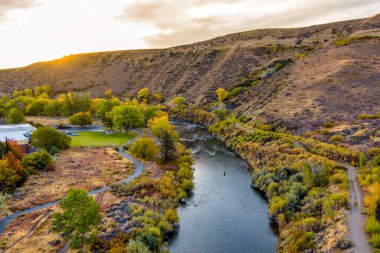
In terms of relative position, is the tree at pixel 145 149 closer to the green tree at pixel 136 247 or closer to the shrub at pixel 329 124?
the green tree at pixel 136 247

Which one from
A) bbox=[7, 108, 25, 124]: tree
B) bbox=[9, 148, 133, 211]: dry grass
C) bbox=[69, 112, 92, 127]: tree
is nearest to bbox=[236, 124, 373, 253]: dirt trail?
bbox=[9, 148, 133, 211]: dry grass

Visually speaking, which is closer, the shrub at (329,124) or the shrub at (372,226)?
the shrub at (372,226)

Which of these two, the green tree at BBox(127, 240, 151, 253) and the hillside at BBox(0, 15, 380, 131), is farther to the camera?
the hillside at BBox(0, 15, 380, 131)

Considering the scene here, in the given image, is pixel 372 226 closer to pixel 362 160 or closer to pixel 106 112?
pixel 362 160

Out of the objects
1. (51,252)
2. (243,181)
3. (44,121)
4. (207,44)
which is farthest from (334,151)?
(207,44)

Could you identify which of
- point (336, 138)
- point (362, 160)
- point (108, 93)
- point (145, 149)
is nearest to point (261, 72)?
point (336, 138)

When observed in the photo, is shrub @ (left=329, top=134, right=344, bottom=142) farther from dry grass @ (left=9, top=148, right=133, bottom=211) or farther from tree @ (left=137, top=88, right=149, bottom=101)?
tree @ (left=137, top=88, right=149, bottom=101)

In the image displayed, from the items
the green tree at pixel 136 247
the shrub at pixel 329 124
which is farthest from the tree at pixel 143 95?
the green tree at pixel 136 247
